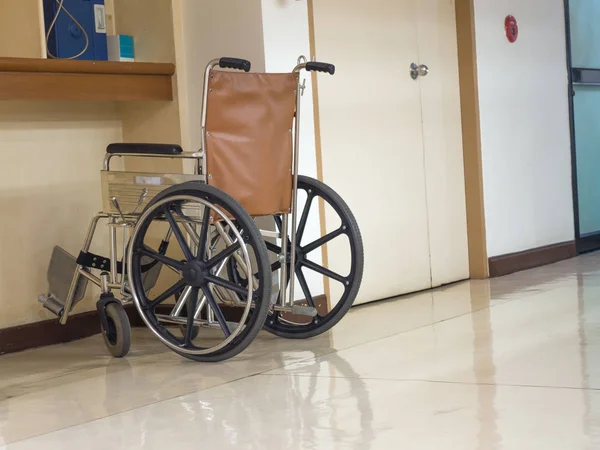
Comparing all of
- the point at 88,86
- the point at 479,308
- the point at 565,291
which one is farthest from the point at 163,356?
the point at 565,291

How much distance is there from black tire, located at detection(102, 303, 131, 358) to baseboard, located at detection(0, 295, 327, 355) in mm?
473

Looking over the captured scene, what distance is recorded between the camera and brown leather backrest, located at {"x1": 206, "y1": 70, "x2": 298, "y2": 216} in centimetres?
305

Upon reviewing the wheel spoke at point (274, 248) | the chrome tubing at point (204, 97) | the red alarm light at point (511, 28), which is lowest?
the wheel spoke at point (274, 248)

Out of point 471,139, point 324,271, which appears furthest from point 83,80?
point 471,139

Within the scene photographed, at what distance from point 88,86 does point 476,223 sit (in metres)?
2.11

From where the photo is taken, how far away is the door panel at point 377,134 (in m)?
4.06

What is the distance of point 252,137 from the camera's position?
10.2ft

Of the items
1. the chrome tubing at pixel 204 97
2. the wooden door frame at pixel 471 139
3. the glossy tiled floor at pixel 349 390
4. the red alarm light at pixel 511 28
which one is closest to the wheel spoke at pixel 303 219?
the glossy tiled floor at pixel 349 390

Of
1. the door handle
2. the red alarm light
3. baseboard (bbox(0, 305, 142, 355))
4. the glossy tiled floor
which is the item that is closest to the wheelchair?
the glossy tiled floor

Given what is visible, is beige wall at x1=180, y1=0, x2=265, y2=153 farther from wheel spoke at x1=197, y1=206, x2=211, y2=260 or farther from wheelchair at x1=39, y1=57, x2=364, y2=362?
wheel spoke at x1=197, y1=206, x2=211, y2=260

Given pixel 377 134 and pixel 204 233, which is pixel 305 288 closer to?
pixel 204 233

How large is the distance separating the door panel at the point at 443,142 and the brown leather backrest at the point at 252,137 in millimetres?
1521

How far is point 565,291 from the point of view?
4.16m

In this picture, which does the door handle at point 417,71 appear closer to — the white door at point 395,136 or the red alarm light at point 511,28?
the white door at point 395,136
